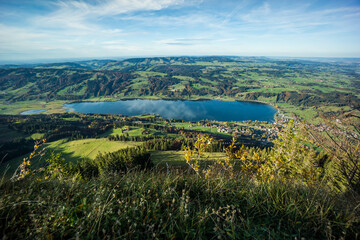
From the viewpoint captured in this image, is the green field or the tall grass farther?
the green field

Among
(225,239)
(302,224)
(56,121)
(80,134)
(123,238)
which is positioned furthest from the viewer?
(56,121)

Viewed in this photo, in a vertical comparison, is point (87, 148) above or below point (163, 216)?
below

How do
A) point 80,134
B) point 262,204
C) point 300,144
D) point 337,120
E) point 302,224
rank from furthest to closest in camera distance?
1. point 80,134
2. point 300,144
3. point 337,120
4. point 262,204
5. point 302,224

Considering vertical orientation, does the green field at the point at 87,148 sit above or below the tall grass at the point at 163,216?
below

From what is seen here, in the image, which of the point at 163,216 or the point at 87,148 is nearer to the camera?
the point at 163,216

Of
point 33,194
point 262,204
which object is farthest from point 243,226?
point 33,194

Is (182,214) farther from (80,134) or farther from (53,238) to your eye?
(80,134)

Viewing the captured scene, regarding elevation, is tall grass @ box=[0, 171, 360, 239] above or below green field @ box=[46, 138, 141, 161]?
above

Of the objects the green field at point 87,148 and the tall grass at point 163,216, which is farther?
the green field at point 87,148
